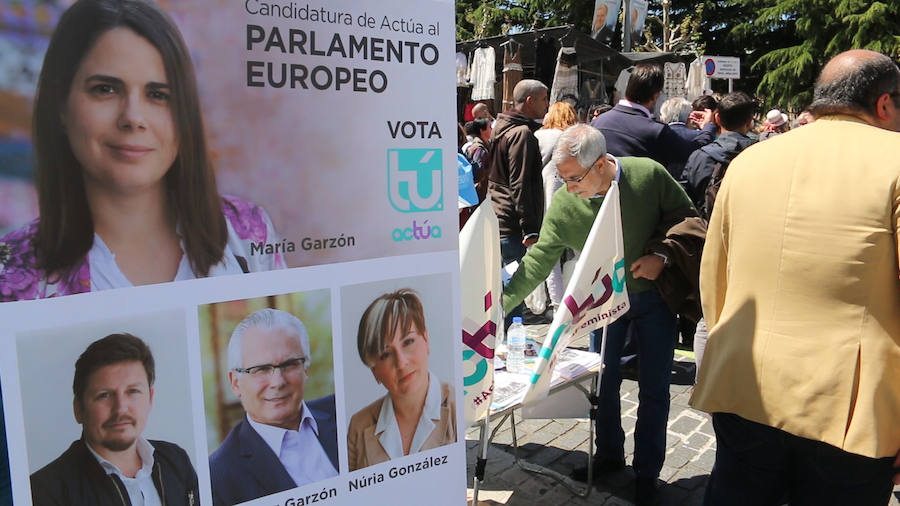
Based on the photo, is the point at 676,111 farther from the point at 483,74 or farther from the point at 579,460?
the point at 483,74

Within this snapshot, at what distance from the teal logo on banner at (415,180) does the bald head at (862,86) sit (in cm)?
110

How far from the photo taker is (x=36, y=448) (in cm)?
111

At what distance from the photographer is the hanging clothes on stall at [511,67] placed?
1102 centimetres

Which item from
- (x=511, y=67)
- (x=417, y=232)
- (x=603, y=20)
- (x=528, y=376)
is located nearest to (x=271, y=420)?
(x=417, y=232)

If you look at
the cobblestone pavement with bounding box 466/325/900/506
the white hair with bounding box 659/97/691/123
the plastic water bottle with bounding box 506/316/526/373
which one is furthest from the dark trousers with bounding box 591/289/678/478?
the white hair with bounding box 659/97/691/123

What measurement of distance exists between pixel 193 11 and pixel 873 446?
1.82 m

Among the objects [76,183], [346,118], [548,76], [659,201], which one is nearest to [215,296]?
[76,183]

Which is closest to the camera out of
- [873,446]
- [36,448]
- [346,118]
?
[36,448]

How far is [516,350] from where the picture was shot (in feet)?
9.91

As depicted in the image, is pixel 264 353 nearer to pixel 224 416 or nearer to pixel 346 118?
pixel 224 416

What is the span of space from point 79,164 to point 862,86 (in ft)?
6.08

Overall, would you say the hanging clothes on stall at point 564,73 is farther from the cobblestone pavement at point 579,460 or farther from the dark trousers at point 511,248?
the cobblestone pavement at point 579,460

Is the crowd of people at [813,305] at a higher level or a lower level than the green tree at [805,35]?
lower

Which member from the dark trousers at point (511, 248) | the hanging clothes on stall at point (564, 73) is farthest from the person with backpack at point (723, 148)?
the hanging clothes on stall at point (564, 73)
